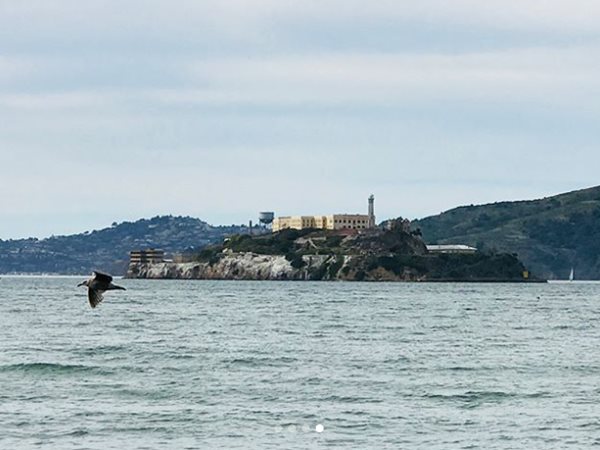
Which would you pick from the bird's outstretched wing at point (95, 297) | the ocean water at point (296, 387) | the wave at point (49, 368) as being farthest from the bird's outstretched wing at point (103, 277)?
the wave at point (49, 368)

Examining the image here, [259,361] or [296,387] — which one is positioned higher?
[259,361]

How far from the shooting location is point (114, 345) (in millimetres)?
82812

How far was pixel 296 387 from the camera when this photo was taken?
59.3 m

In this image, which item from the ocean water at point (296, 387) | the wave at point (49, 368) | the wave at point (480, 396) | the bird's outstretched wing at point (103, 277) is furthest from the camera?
the wave at point (49, 368)

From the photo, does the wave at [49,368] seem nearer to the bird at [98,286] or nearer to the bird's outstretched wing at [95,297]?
the bird at [98,286]

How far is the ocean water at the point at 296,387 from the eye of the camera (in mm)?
46094

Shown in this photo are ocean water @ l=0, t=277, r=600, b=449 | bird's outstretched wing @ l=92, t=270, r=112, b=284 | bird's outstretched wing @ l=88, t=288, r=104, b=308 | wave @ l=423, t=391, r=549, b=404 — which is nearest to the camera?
bird's outstretched wing @ l=92, t=270, r=112, b=284

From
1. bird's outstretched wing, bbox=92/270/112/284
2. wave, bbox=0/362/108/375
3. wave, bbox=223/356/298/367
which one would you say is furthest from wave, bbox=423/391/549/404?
bird's outstretched wing, bbox=92/270/112/284

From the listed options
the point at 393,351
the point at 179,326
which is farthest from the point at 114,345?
the point at 179,326

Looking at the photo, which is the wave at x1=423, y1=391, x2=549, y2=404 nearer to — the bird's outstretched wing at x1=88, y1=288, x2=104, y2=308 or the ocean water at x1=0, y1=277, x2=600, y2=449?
the ocean water at x1=0, y1=277, x2=600, y2=449

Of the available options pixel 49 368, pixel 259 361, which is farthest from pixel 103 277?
pixel 259 361

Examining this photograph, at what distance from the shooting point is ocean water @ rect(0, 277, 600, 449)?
46094mm

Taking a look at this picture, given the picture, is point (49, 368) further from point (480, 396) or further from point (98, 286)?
point (98, 286)

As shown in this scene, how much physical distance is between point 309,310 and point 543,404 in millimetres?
92072
